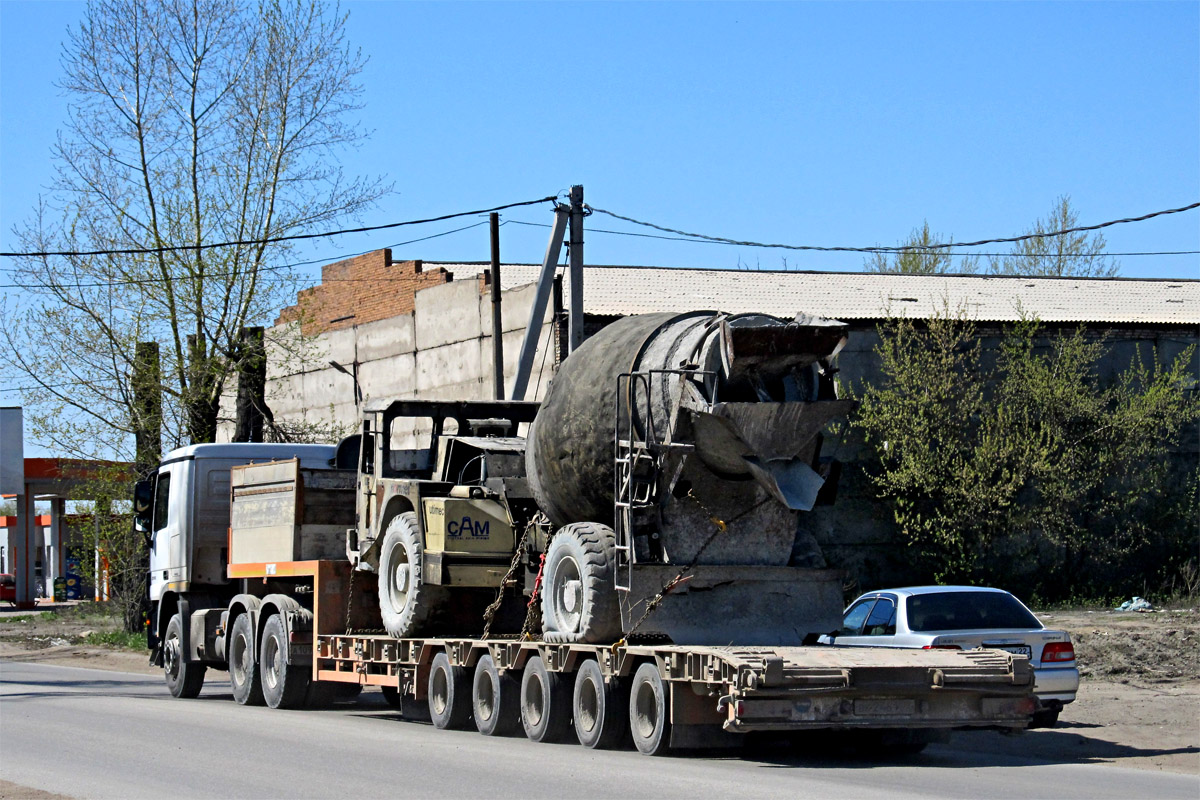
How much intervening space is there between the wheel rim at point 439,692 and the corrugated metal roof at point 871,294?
47.8 ft

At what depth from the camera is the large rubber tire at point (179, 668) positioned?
18984mm

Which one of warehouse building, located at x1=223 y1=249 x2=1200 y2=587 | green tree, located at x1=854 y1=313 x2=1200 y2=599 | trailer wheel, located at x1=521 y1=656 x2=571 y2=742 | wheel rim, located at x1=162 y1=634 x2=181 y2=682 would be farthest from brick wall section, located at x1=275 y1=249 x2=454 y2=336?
trailer wheel, located at x1=521 y1=656 x2=571 y2=742

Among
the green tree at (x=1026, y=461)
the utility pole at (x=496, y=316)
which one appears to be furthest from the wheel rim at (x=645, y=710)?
the green tree at (x=1026, y=461)

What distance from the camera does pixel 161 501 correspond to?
65.3ft

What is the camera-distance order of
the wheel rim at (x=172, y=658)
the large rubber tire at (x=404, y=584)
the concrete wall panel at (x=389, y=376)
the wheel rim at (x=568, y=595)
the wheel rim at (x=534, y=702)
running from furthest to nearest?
the concrete wall panel at (x=389, y=376)
the wheel rim at (x=172, y=658)
the large rubber tire at (x=404, y=584)
the wheel rim at (x=534, y=702)
the wheel rim at (x=568, y=595)

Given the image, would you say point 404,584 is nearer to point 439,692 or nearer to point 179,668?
point 439,692

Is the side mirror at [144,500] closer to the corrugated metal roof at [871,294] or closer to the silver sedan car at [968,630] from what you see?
the corrugated metal roof at [871,294]

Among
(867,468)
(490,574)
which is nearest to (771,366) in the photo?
(490,574)

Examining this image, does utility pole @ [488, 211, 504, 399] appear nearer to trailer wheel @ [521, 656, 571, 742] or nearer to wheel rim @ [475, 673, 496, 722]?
wheel rim @ [475, 673, 496, 722]

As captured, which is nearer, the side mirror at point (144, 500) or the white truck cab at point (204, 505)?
the white truck cab at point (204, 505)

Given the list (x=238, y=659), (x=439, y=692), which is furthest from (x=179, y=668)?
(x=439, y=692)

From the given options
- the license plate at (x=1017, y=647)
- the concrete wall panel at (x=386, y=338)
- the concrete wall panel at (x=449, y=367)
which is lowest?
the license plate at (x=1017, y=647)

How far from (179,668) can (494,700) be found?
7.77 meters

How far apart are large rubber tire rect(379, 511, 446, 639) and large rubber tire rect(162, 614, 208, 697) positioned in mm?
5376
